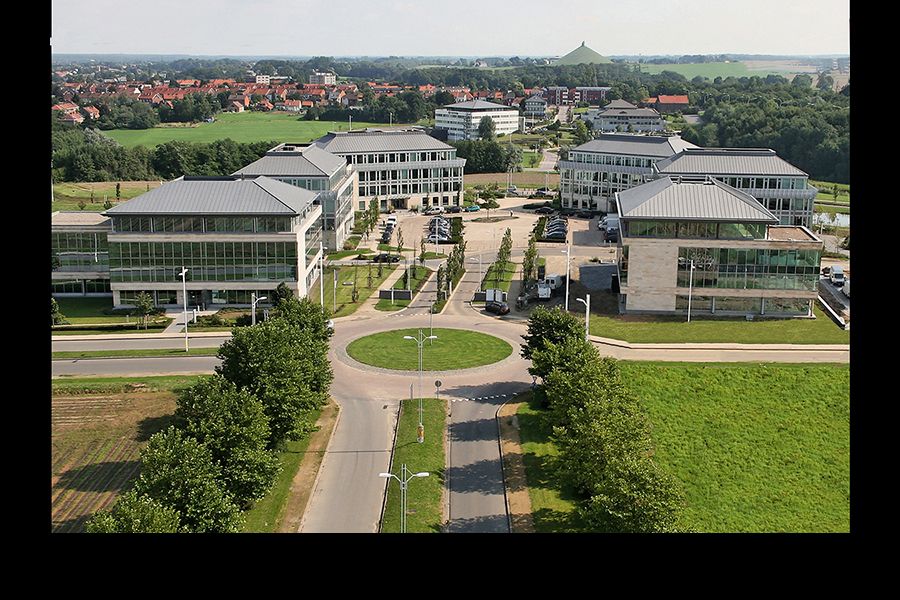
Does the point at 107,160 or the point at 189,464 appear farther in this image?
the point at 107,160

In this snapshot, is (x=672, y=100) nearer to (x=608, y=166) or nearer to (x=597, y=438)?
(x=608, y=166)

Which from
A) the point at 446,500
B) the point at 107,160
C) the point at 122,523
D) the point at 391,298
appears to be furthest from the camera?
the point at 107,160

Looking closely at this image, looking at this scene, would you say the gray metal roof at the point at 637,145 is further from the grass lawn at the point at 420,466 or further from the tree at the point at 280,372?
the tree at the point at 280,372

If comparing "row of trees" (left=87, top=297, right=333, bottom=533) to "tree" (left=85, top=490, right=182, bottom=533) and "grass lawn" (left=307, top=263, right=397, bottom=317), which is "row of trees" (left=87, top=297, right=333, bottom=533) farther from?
"grass lawn" (left=307, top=263, right=397, bottom=317)

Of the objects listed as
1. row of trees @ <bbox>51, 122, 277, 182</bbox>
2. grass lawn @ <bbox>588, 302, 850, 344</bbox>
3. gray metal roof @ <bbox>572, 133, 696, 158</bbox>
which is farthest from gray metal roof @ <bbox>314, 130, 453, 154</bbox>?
grass lawn @ <bbox>588, 302, 850, 344</bbox>
